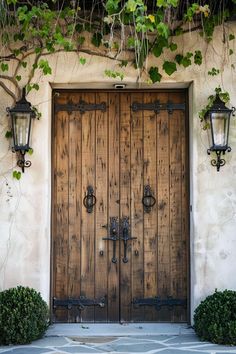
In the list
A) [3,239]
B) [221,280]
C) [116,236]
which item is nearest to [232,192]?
[221,280]

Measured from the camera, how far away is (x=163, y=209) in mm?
6273

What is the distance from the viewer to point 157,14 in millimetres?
5355

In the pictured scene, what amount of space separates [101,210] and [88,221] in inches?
7.0

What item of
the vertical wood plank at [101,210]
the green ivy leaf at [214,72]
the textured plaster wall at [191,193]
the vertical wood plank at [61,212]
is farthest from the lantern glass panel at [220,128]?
the vertical wood plank at [61,212]

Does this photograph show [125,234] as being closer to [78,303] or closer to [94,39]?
[78,303]

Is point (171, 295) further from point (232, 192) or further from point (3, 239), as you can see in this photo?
point (3, 239)

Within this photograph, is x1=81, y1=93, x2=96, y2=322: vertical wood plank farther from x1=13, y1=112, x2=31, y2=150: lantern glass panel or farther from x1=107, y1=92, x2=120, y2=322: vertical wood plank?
x1=13, y1=112, x2=31, y2=150: lantern glass panel

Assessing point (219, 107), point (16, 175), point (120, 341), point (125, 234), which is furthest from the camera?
point (125, 234)

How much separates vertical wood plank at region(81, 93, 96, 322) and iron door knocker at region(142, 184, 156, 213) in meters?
0.54

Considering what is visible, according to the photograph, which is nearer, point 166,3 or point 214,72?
point 166,3

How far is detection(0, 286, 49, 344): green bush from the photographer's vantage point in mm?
5273

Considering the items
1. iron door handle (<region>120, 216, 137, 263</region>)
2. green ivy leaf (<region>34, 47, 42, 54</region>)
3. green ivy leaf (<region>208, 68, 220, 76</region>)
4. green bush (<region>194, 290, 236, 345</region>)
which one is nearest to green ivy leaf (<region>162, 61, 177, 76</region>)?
green ivy leaf (<region>208, 68, 220, 76</region>)

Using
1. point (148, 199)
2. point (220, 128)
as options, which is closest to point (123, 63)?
point (220, 128)

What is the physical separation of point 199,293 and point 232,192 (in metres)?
1.05
